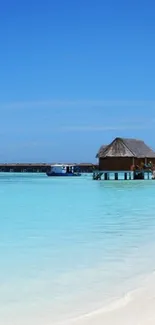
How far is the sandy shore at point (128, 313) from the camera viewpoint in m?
4.08

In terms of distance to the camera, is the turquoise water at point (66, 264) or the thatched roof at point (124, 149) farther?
the thatched roof at point (124, 149)

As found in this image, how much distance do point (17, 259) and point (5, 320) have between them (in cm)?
300

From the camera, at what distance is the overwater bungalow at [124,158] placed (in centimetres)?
4781

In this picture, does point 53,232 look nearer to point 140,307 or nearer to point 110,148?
point 140,307

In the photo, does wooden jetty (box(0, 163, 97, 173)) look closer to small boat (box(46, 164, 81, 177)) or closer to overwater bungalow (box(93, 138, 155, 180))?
small boat (box(46, 164, 81, 177))

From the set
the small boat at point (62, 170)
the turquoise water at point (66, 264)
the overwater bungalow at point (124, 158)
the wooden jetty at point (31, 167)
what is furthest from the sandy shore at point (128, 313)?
the wooden jetty at point (31, 167)

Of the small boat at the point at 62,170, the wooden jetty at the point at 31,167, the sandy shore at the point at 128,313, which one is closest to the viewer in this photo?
the sandy shore at the point at 128,313

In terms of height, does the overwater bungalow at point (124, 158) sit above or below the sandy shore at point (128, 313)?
above

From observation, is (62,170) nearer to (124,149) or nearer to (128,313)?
(124,149)

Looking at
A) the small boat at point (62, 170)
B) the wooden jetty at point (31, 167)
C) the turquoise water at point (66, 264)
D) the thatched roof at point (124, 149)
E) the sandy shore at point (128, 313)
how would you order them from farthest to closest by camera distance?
1. the wooden jetty at point (31, 167)
2. the small boat at point (62, 170)
3. the thatched roof at point (124, 149)
4. the turquoise water at point (66, 264)
5. the sandy shore at point (128, 313)

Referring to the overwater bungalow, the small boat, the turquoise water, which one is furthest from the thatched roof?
the turquoise water

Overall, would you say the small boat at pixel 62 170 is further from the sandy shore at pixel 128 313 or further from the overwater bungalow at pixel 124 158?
the sandy shore at pixel 128 313

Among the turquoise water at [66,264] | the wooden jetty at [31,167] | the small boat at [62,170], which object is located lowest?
the turquoise water at [66,264]

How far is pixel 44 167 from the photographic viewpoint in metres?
106
